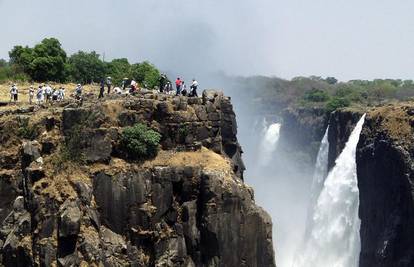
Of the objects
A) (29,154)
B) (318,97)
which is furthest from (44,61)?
(318,97)

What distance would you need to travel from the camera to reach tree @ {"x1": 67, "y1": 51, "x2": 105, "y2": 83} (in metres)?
69.3

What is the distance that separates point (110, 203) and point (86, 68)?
36.6 m

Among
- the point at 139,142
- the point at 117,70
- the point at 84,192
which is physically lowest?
the point at 84,192

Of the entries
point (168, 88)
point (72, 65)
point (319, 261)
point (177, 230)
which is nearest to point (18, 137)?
point (177, 230)

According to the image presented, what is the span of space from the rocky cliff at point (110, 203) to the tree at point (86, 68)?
99.3ft

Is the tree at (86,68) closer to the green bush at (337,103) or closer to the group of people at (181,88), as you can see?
the group of people at (181,88)

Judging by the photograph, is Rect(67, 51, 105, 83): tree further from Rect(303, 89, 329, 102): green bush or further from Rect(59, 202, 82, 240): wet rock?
Rect(303, 89, 329, 102): green bush

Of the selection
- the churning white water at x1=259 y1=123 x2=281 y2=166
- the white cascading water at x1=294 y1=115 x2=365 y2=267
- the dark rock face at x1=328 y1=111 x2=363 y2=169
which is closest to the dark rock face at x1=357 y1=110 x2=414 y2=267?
the white cascading water at x1=294 y1=115 x2=365 y2=267

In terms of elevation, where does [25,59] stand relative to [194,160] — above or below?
above

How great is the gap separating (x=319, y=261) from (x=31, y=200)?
6547cm

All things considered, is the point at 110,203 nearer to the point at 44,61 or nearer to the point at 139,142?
the point at 139,142

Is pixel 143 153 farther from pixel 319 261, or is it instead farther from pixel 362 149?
pixel 319 261

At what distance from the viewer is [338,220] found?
3819 inches

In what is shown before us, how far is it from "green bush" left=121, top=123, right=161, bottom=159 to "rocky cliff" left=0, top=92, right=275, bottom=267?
0.34m
